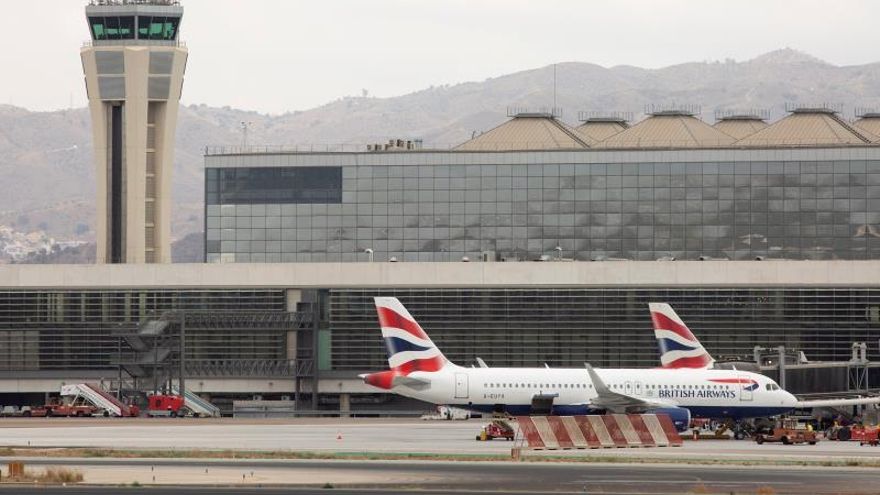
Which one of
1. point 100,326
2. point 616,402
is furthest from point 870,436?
point 100,326

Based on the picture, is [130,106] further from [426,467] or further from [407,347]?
[426,467]

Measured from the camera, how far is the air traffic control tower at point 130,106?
554ft

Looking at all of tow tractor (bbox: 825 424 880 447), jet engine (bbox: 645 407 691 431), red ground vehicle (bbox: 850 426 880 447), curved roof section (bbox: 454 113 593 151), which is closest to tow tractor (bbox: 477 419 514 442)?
jet engine (bbox: 645 407 691 431)

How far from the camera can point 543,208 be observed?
602ft

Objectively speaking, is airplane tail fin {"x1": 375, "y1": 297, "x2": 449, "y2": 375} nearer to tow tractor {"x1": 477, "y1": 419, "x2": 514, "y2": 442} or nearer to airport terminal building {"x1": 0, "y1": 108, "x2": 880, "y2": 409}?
tow tractor {"x1": 477, "y1": 419, "x2": 514, "y2": 442}

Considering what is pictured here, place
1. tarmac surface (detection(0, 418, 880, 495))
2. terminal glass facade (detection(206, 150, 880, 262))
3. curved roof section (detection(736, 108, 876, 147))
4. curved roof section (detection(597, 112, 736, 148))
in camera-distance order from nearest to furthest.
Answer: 1. tarmac surface (detection(0, 418, 880, 495))
2. terminal glass facade (detection(206, 150, 880, 262))
3. curved roof section (detection(736, 108, 876, 147))
4. curved roof section (detection(597, 112, 736, 148))

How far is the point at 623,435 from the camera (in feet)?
297

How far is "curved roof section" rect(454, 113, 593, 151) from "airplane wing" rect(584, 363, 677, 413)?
290 feet

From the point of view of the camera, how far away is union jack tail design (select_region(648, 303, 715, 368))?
123 m

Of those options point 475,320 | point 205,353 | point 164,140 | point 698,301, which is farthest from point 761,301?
point 164,140

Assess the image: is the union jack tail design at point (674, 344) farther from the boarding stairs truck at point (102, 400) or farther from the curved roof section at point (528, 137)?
the curved roof section at point (528, 137)

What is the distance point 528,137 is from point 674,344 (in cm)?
7481

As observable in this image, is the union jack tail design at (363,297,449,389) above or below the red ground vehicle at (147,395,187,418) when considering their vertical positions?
above

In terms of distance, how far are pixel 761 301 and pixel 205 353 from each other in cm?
4803
